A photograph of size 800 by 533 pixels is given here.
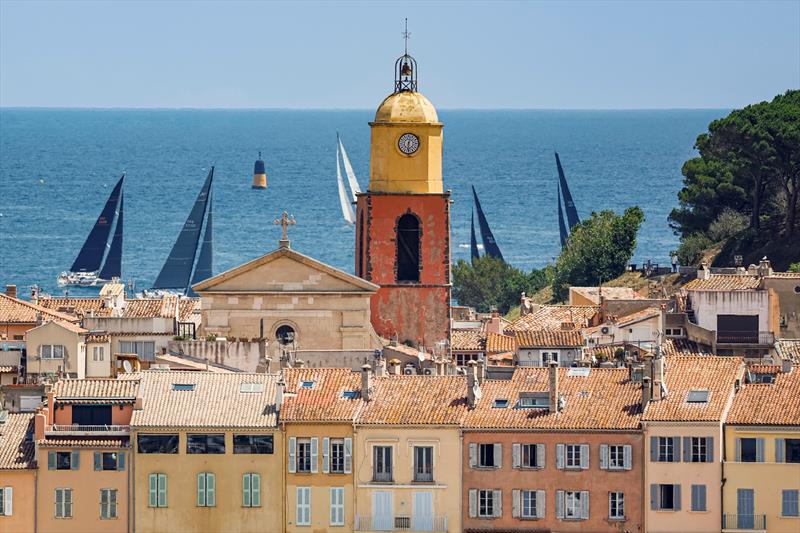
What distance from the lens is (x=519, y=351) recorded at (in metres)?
81.6

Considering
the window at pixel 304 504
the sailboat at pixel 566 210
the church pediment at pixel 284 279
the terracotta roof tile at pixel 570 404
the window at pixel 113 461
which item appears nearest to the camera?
the terracotta roof tile at pixel 570 404

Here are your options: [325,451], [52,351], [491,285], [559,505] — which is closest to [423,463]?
[325,451]

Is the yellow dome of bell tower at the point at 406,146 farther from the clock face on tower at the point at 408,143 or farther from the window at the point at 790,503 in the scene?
the window at the point at 790,503

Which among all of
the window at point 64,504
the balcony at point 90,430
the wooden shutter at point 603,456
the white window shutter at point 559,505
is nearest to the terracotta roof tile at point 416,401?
the white window shutter at point 559,505

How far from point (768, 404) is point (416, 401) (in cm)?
784

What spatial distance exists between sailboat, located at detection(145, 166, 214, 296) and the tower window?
5175 centimetres

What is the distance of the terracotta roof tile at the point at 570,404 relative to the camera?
64.6 meters

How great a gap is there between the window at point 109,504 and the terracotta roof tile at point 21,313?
17.3 meters

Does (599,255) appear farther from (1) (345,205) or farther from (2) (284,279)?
(1) (345,205)

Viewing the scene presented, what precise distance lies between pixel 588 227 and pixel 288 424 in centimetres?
6578

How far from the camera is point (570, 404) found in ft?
214

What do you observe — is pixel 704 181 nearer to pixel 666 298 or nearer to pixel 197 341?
pixel 666 298

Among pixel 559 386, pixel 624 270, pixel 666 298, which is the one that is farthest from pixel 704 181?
pixel 559 386

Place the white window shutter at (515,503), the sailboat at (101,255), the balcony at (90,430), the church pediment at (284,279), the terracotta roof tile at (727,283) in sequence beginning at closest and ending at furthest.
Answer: the white window shutter at (515,503), the balcony at (90,430), the church pediment at (284,279), the terracotta roof tile at (727,283), the sailboat at (101,255)
